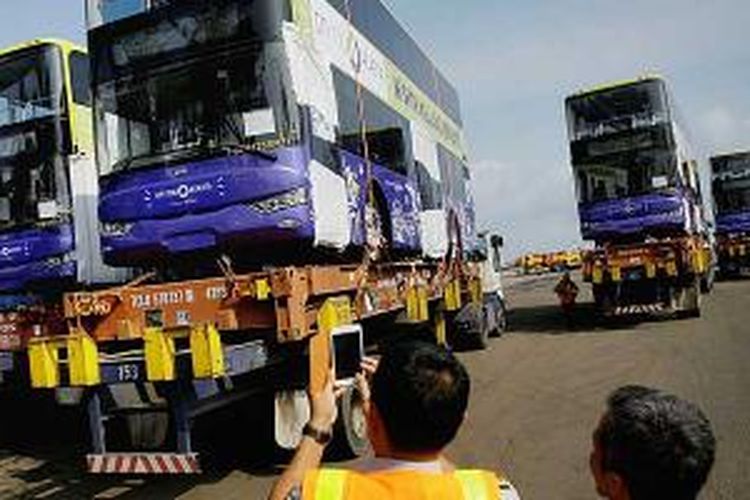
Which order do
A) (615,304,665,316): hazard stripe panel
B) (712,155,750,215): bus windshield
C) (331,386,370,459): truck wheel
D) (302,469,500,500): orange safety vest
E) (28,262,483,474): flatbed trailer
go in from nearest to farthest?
(302,469,500,500): orange safety vest
(28,262,483,474): flatbed trailer
(331,386,370,459): truck wheel
(615,304,665,316): hazard stripe panel
(712,155,750,215): bus windshield

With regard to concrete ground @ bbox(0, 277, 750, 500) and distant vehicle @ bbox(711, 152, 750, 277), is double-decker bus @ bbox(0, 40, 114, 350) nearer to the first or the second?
→ concrete ground @ bbox(0, 277, 750, 500)

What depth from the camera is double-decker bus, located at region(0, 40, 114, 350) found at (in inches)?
482

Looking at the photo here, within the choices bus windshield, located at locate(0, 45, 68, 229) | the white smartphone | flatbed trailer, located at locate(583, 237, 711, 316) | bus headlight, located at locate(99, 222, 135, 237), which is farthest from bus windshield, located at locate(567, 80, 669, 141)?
the white smartphone

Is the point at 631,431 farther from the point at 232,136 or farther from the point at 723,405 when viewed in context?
the point at 723,405

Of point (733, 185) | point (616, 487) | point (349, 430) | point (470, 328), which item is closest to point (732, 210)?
point (733, 185)

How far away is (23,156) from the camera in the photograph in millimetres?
12531

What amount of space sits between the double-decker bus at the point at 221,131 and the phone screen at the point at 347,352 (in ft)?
8.96

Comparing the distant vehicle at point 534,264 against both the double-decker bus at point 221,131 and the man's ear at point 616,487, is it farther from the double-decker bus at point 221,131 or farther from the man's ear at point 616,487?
the man's ear at point 616,487

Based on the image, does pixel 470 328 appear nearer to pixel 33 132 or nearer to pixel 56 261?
pixel 56 261

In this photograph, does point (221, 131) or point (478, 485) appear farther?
point (221, 131)

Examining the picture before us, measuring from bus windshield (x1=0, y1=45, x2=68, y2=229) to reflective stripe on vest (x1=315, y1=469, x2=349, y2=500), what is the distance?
35.8 feet

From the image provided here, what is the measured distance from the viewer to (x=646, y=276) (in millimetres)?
17688

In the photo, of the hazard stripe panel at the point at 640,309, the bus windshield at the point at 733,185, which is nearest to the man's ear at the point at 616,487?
the hazard stripe panel at the point at 640,309

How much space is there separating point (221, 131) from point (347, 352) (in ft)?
12.1
